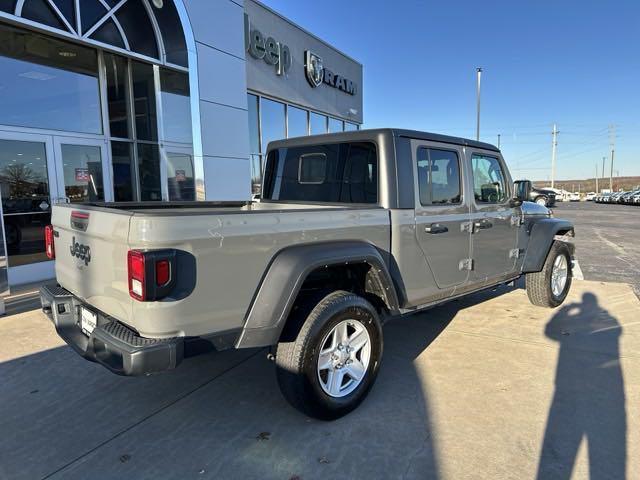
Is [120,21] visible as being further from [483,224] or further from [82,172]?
[483,224]

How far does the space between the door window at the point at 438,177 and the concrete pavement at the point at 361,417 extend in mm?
1420

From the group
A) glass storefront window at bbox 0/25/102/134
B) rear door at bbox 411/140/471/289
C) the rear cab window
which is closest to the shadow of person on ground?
rear door at bbox 411/140/471/289

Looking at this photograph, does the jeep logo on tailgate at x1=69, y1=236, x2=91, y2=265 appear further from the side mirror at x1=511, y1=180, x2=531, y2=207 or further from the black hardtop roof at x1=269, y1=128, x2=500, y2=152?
the side mirror at x1=511, y1=180, x2=531, y2=207

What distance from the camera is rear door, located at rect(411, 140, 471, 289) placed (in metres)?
3.56

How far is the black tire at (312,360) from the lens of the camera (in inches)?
107

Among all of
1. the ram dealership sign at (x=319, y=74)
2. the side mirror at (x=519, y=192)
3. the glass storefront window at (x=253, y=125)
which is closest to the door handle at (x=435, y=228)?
the side mirror at (x=519, y=192)

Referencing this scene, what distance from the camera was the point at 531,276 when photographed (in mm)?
5324

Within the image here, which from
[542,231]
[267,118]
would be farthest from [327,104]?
[542,231]

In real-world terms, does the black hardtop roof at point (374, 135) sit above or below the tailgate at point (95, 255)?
above

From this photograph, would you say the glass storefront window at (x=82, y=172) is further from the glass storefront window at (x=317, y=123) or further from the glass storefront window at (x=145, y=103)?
the glass storefront window at (x=317, y=123)

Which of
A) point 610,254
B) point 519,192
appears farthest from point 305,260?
point 610,254

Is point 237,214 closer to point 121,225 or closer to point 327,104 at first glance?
point 121,225

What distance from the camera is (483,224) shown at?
4168 millimetres

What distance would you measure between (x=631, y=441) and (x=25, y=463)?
355cm
